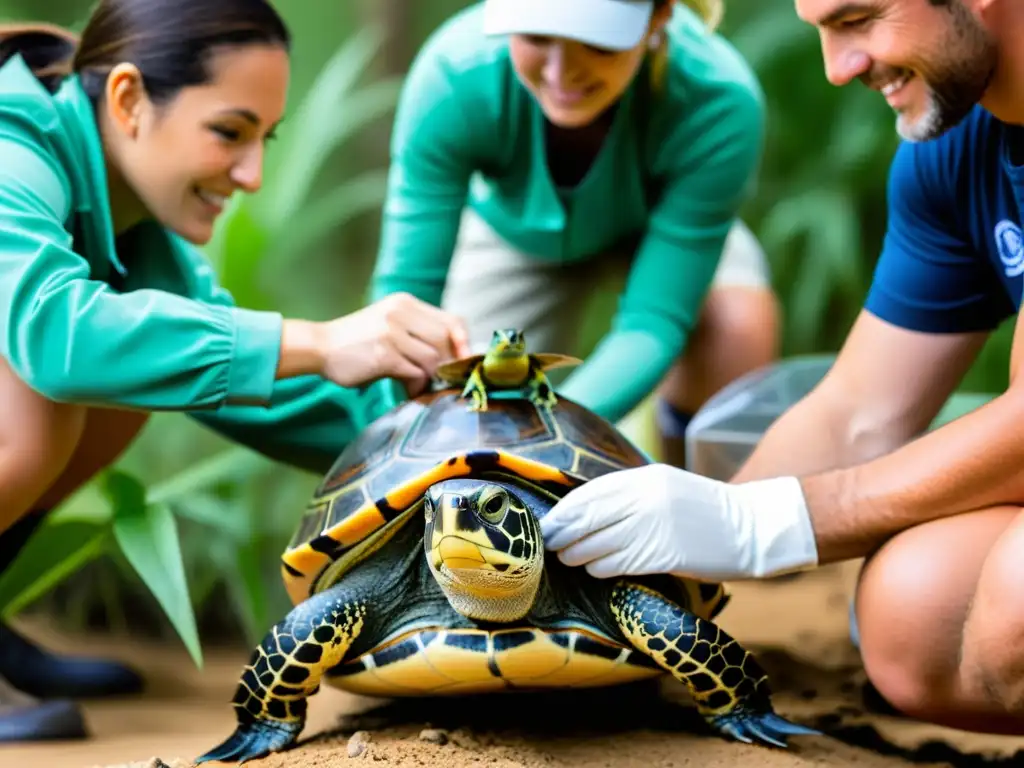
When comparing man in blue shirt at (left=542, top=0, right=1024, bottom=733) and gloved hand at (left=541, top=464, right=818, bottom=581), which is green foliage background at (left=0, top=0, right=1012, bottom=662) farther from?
man in blue shirt at (left=542, top=0, right=1024, bottom=733)

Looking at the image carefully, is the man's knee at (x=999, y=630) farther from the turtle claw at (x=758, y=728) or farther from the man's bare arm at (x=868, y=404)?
the man's bare arm at (x=868, y=404)

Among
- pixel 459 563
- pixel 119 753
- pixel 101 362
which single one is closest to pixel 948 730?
pixel 459 563

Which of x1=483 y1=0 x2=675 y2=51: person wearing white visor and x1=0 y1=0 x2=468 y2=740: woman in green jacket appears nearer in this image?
x1=0 y1=0 x2=468 y2=740: woman in green jacket

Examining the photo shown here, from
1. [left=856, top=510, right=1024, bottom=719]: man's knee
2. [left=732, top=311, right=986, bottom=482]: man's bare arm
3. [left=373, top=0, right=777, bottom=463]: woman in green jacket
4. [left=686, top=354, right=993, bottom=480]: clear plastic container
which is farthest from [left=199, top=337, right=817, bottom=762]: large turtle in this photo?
[left=686, top=354, right=993, bottom=480]: clear plastic container

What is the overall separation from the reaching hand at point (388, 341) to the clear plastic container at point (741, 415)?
962mm

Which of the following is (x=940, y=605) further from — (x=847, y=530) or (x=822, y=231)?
(x=822, y=231)

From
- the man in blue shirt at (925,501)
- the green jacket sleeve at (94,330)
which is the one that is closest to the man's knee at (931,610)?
the man in blue shirt at (925,501)

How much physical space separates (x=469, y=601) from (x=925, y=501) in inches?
25.2

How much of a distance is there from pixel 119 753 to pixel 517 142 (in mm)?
1341

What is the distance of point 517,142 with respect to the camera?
7.59 feet

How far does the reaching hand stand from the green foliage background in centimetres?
51

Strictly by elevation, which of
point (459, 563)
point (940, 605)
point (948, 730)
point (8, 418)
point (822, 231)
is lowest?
point (948, 730)

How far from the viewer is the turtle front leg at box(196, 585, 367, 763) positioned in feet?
4.95

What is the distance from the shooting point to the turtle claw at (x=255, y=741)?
1.52 metres
